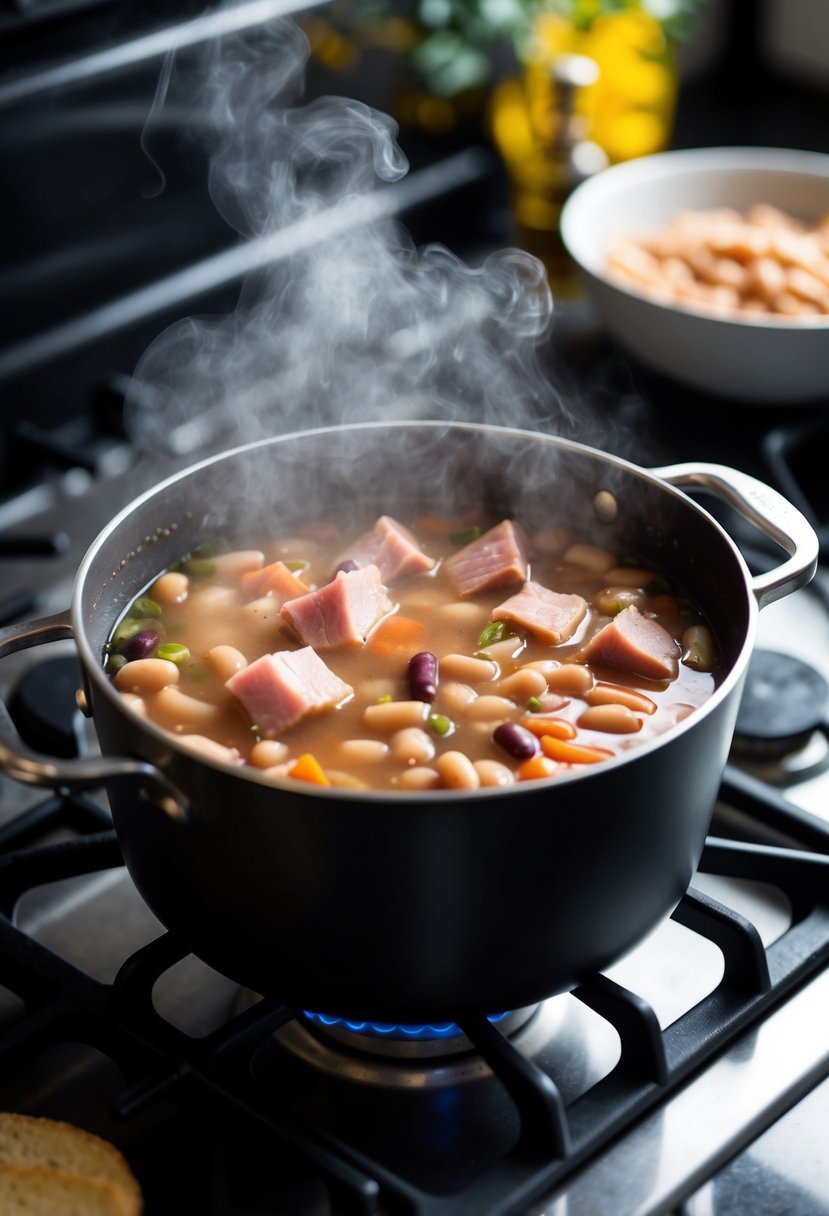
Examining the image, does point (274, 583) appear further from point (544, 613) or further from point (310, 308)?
point (310, 308)

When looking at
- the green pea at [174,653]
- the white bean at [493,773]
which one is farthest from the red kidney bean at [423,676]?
the green pea at [174,653]

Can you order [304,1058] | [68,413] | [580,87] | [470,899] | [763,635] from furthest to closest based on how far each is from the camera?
[580,87] → [68,413] → [763,635] → [304,1058] → [470,899]

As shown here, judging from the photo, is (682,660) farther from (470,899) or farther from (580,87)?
(580,87)

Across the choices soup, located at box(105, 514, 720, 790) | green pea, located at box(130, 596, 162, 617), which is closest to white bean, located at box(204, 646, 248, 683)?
soup, located at box(105, 514, 720, 790)

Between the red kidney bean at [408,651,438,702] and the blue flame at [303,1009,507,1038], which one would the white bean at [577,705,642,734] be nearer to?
the red kidney bean at [408,651,438,702]

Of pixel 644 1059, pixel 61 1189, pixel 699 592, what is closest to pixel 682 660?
pixel 699 592

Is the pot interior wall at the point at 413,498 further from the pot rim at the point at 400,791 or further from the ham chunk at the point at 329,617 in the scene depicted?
the ham chunk at the point at 329,617

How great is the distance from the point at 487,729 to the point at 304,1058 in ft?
1.17

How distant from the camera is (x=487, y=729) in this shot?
1.34 m

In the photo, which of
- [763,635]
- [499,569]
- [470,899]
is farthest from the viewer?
[763,635]

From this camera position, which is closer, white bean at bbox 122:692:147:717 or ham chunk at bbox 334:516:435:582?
white bean at bbox 122:692:147:717

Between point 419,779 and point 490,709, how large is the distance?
0.14 meters

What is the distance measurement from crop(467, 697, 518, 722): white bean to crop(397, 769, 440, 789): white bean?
11cm

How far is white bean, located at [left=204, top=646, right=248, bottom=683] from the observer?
1412 millimetres
